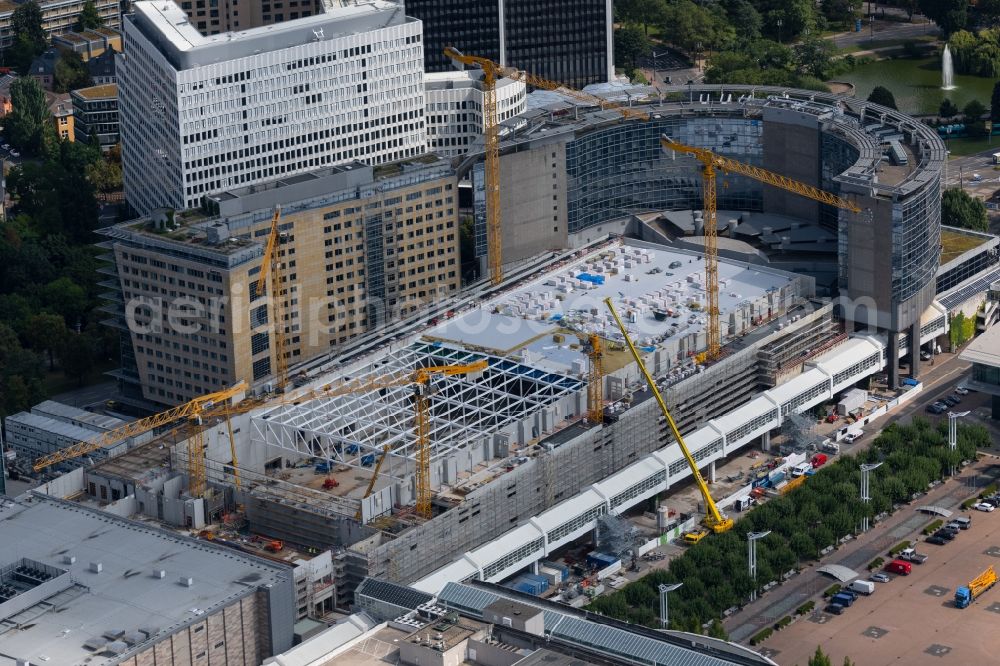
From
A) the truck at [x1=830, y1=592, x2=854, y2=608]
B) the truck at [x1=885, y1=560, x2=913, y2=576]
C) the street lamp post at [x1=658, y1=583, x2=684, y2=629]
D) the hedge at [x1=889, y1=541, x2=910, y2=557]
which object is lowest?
the truck at [x1=830, y1=592, x2=854, y2=608]

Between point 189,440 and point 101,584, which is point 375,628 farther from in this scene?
point 189,440

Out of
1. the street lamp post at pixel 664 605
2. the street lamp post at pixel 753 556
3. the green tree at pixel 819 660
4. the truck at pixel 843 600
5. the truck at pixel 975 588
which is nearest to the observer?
the green tree at pixel 819 660

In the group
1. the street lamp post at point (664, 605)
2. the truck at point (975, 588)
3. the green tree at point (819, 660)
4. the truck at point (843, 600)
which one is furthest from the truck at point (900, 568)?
the green tree at point (819, 660)

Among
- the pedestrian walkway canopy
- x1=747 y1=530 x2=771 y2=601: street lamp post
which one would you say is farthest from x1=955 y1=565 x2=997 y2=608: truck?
x1=747 y1=530 x2=771 y2=601: street lamp post

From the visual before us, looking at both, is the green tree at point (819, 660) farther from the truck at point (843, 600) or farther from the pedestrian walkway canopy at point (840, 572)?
the pedestrian walkway canopy at point (840, 572)

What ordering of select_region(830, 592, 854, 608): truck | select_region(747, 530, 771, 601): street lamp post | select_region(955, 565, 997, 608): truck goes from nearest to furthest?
select_region(955, 565, 997, 608): truck < select_region(830, 592, 854, 608): truck < select_region(747, 530, 771, 601): street lamp post

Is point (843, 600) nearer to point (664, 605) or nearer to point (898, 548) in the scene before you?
point (898, 548)

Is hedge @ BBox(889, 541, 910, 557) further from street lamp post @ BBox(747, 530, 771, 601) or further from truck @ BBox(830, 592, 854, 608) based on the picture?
street lamp post @ BBox(747, 530, 771, 601)

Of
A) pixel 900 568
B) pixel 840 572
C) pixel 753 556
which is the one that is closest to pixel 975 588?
pixel 900 568
